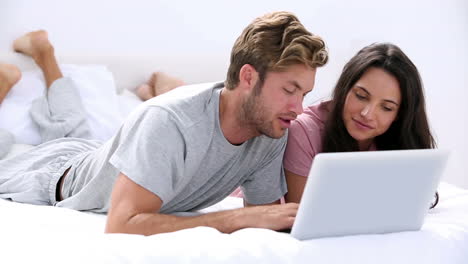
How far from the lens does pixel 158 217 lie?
1538 millimetres

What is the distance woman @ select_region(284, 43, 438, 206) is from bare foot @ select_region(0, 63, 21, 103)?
4.18 feet

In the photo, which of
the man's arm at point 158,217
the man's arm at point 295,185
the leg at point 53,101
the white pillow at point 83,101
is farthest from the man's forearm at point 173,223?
the white pillow at point 83,101

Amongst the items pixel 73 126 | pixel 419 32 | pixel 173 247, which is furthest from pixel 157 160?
pixel 419 32

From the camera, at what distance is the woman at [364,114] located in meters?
1.95

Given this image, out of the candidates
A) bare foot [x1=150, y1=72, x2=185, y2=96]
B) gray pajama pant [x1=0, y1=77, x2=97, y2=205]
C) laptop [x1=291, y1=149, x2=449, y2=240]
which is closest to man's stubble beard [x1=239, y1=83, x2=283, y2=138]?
laptop [x1=291, y1=149, x2=449, y2=240]

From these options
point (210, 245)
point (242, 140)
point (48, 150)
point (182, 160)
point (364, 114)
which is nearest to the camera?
point (210, 245)

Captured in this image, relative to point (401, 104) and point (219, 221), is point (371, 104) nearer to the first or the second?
point (401, 104)

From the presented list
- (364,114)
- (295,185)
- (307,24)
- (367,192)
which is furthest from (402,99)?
(307,24)

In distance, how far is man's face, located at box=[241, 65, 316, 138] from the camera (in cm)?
164

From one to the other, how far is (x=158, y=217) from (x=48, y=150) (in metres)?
0.94

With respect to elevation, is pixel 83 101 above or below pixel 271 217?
below

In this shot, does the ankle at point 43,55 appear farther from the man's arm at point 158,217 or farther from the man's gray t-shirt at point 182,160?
the man's arm at point 158,217

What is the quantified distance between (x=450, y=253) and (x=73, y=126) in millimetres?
1544

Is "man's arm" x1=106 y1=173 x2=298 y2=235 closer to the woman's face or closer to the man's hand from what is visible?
the man's hand
